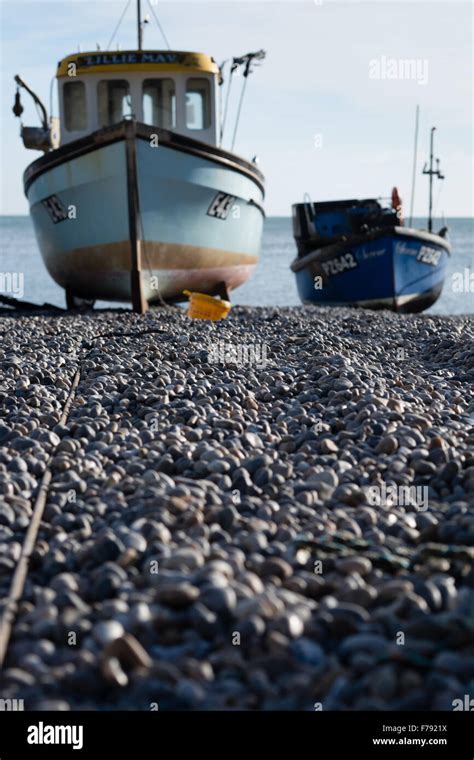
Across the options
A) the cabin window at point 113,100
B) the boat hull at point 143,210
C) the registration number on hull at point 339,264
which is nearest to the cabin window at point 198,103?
the cabin window at point 113,100

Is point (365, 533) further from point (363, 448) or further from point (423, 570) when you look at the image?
point (363, 448)

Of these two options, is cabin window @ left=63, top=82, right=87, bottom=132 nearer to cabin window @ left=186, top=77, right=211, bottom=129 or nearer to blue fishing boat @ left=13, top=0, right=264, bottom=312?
blue fishing boat @ left=13, top=0, right=264, bottom=312

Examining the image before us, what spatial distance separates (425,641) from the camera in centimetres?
235

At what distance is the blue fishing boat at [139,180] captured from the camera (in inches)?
487

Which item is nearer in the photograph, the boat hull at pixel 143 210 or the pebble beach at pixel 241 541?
the pebble beach at pixel 241 541

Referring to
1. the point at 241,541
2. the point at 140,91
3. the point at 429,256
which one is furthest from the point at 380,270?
the point at 241,541

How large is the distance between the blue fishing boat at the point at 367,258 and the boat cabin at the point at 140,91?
3010 millimetres

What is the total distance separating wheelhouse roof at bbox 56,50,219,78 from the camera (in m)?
13.4

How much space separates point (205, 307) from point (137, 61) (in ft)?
14.0

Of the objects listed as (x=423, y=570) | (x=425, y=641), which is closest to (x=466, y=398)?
(x=423, y=570)

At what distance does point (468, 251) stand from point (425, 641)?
65.9 meters

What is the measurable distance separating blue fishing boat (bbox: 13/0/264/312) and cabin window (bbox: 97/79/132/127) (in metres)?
0.01

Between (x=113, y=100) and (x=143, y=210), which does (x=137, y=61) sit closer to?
(x=113, y=100)

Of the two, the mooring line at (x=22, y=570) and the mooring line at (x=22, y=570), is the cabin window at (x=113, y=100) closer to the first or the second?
the mooring line at (x=22, y=570)
